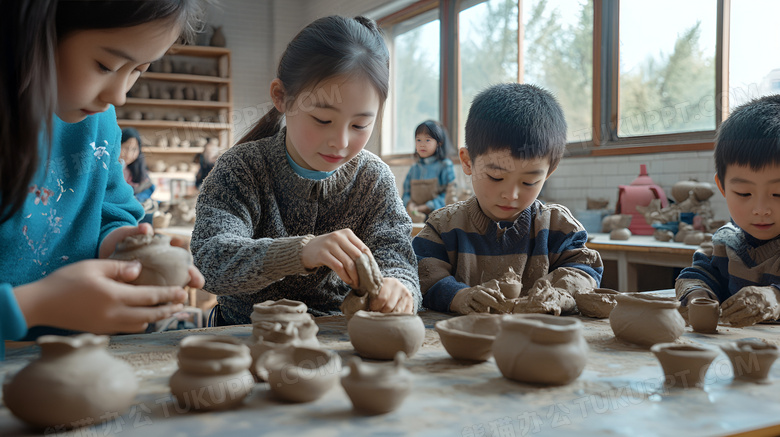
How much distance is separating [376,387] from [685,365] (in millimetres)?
552

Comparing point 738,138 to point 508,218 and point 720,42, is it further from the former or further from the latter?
point 720,42

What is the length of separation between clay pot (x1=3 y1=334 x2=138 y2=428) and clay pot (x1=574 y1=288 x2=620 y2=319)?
4.02 ft

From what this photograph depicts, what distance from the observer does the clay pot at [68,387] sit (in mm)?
769

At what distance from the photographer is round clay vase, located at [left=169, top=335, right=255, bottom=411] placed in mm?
863

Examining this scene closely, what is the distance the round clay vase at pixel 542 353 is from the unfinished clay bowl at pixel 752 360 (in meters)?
0.29

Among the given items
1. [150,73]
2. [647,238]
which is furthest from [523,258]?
[150,73]

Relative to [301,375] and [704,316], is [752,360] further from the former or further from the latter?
[301,375]

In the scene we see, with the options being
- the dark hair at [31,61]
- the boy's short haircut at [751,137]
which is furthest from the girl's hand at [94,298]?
the boy's short haircut at [751,137]

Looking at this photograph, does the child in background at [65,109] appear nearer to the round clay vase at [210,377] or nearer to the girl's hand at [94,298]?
the girl's hand at [94,298]

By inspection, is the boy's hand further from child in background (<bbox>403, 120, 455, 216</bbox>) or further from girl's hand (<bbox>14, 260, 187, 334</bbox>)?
child in background (<bbox>403, 120, 455, 216</bbox>)

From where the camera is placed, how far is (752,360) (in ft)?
3.44

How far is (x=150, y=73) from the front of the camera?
916 centimetres

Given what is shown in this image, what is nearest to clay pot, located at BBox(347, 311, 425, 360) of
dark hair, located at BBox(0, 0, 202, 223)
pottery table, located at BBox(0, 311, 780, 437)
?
pottery table, located at BBox(0, 311, 780, 437)

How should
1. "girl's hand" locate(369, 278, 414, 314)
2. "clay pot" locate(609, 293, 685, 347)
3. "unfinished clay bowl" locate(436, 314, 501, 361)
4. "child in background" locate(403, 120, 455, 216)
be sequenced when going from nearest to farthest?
1. "unfinished clay bowl" locate(436, 314, 501, 361)
2. "clay pot" locate(609, 293, 685, 347)
3. "girl's hand" locate(369, 278, 414, 314)
4. "child in background" locate(403, 120, 455, 216)
